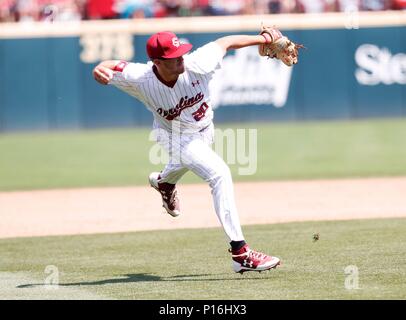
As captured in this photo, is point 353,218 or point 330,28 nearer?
point 353,218

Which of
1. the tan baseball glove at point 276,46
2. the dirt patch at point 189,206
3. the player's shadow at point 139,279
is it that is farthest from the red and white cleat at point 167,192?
the dirt patch at point 189,206

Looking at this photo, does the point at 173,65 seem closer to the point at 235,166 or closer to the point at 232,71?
the point at 235,166

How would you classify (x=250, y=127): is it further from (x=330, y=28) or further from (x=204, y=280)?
(x=204, y=280)

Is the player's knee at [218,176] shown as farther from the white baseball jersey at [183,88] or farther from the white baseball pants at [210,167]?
the white baseball jersey at [183,88]

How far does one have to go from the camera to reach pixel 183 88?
22.2ft

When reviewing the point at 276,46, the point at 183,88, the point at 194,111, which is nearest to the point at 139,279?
the point at 194,111

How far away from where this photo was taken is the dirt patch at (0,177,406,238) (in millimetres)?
10109

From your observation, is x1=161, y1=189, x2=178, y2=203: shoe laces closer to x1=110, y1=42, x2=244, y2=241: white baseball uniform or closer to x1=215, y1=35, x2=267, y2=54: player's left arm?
x1=110, y1=42, x2=244, y2=241: white baseball uniform

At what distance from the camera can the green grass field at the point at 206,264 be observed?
6.12m

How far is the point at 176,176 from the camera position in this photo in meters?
7.88

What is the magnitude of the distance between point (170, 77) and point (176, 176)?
4.47 ft

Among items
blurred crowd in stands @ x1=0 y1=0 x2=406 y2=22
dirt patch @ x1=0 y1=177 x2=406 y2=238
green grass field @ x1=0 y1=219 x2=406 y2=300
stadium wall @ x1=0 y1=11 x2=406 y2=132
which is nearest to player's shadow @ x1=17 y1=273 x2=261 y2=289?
green grass field @ x1=0 y1=219 x2=406 y2=300
